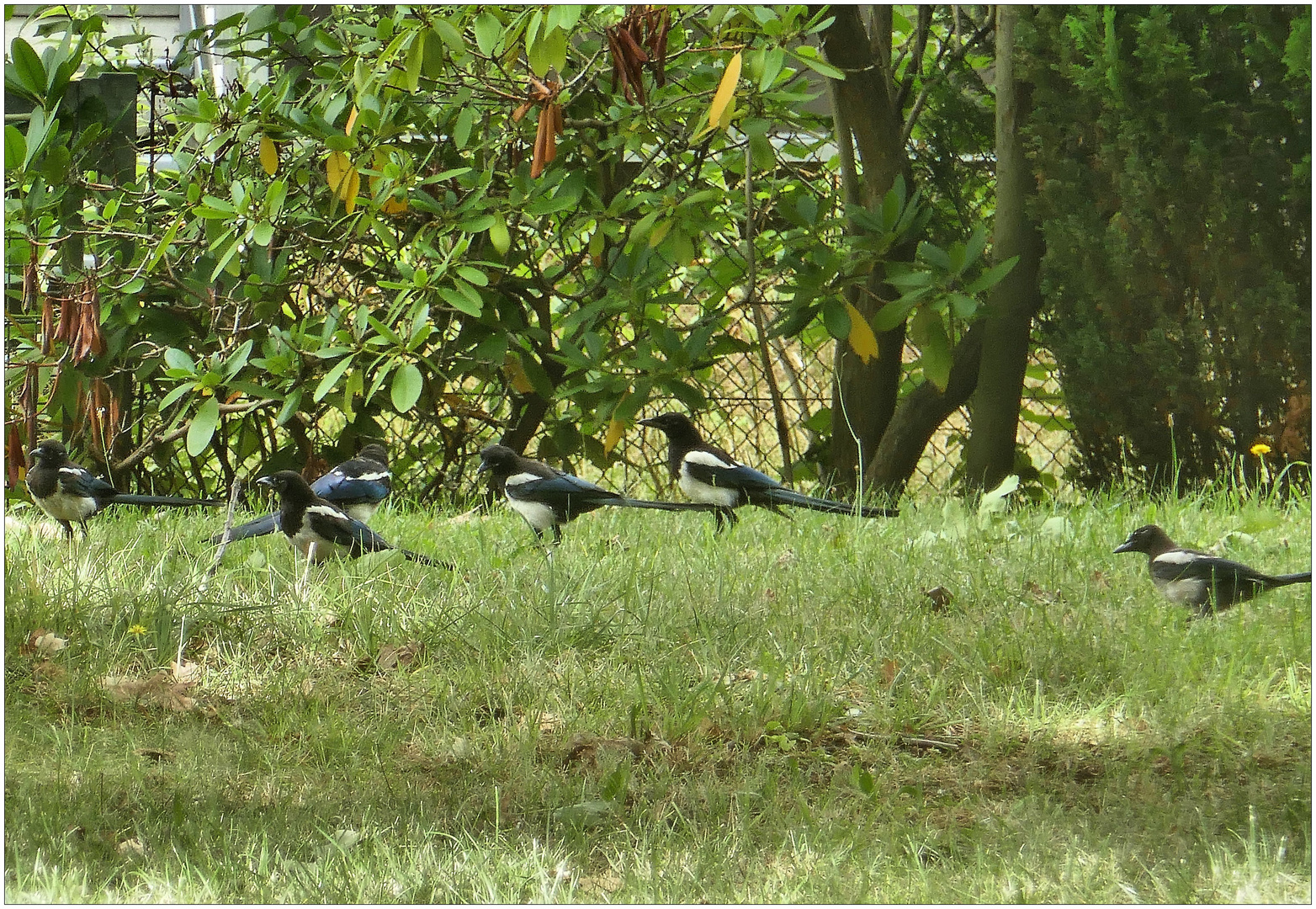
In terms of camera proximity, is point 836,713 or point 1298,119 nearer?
point 836,713

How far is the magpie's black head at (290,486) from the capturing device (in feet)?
14.0

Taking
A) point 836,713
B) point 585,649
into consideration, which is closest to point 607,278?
point 585,649

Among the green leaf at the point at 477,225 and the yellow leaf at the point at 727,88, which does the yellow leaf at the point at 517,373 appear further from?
the yellow leaf at the point at 727,88

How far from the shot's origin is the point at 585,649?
3.45 metres

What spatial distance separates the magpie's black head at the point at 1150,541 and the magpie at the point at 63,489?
10.2ft

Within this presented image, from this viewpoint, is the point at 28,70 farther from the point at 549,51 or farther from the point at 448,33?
the point at 549,51

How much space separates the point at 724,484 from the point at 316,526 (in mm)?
1537

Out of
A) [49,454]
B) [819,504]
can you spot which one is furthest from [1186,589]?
[49,454]

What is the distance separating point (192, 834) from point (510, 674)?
902 mm

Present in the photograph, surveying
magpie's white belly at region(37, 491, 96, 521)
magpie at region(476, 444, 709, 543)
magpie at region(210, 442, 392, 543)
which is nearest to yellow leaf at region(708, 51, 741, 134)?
magpie at region(476, 444, 709, 543)

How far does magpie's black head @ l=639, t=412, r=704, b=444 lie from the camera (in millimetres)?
5234

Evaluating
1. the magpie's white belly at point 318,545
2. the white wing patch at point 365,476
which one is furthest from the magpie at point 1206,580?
the white wing patch at point 365,476

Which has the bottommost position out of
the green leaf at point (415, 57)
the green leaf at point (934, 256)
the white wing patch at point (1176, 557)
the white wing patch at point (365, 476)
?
the white wing patch at point (365, 476)

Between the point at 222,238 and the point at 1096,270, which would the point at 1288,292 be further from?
the point at 222,238
